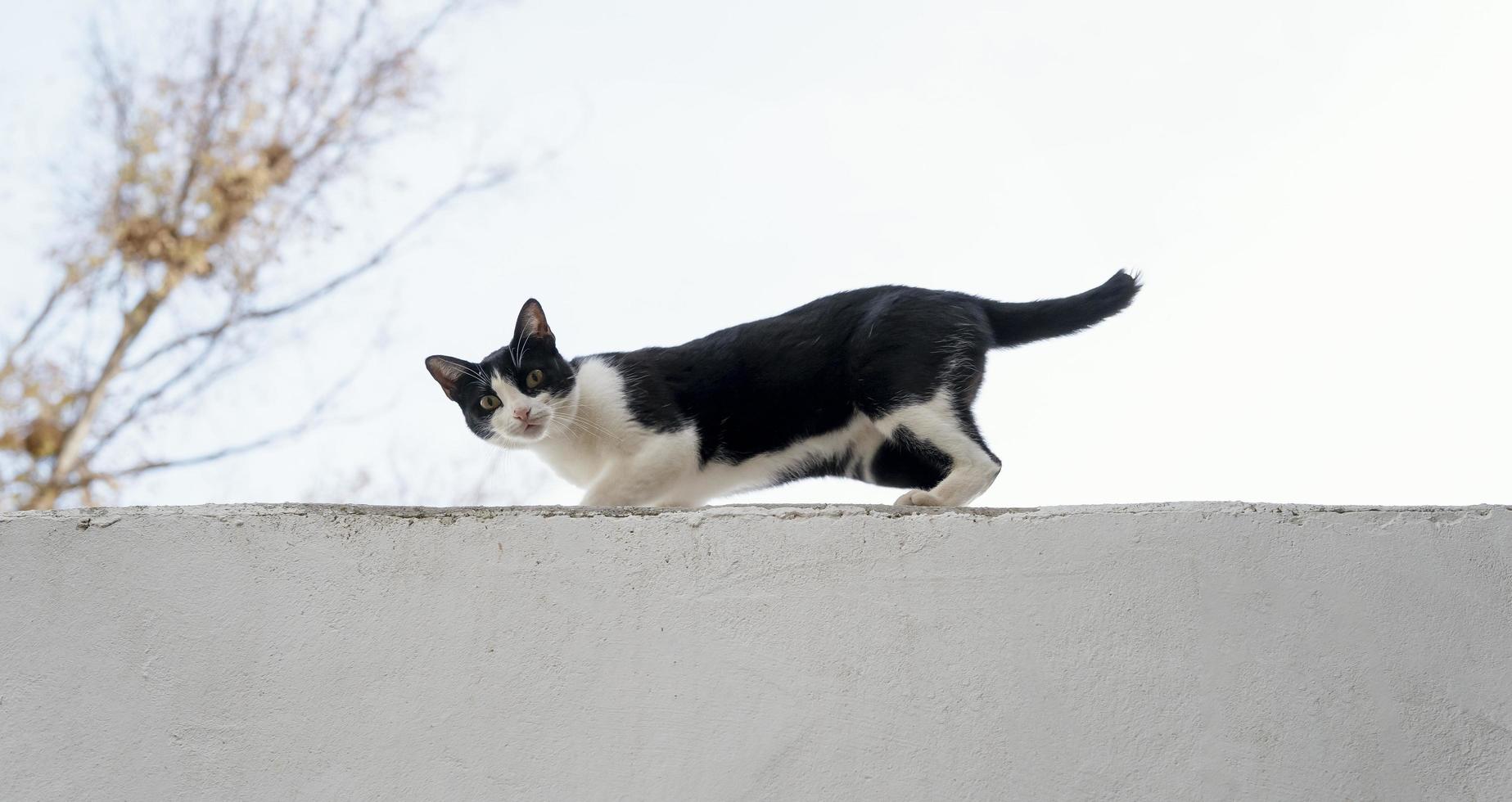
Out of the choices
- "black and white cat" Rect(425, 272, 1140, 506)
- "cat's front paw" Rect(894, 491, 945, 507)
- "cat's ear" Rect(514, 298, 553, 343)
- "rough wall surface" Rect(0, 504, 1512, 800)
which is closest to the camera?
"rough wall surface" Rect(0, 504, 1512, 800)

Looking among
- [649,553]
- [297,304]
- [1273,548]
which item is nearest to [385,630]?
[649,553]

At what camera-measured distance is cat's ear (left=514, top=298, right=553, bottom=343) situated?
2.13 meters

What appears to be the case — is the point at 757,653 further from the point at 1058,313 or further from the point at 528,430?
the point at 1058,313

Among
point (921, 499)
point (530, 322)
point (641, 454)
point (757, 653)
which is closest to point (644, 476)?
point (641, 454)

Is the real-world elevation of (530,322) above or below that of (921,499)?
above

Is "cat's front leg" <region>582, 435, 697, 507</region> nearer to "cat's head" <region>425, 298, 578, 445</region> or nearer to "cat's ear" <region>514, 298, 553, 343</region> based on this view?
"cat's head" <region>425, 298, 578, 445</region>

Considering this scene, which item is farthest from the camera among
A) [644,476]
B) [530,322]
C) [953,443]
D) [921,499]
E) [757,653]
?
[530,322]

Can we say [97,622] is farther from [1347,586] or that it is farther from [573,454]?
[1347,586]

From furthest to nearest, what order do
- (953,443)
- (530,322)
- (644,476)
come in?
(530,322) < (644,476) < (953,443)

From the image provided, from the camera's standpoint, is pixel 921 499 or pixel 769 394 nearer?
pixel 921 499

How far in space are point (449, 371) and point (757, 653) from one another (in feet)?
3.82

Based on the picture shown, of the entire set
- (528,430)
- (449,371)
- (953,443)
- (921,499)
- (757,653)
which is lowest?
(757,653)

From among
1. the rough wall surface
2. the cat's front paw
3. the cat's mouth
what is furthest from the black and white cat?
the rough wall surface

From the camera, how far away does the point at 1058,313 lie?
2.06 m
